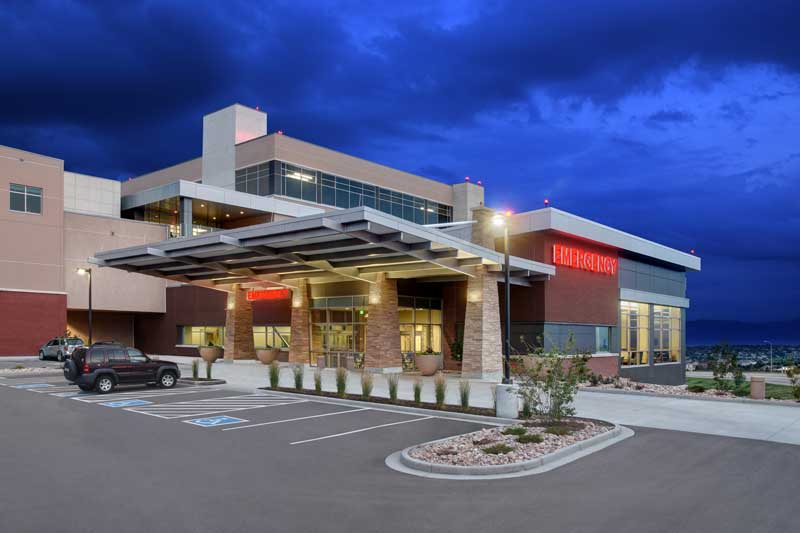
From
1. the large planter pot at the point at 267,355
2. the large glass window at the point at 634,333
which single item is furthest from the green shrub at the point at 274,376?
the large glass window at the point at 634,333

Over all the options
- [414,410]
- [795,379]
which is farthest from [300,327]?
[795,379]

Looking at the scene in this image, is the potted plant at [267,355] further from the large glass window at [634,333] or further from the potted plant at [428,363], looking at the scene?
the large glass window at [634,333]

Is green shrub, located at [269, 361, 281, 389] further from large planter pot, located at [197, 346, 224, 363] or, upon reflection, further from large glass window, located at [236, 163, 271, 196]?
large glass window, located at [236, 163, 271, 196]

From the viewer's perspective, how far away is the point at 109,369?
77.9 feet

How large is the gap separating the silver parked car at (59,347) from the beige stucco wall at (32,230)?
6724 millimetres

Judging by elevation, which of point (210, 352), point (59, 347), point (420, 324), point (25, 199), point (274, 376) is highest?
point (25, 199)

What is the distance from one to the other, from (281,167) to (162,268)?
22053 millimetres

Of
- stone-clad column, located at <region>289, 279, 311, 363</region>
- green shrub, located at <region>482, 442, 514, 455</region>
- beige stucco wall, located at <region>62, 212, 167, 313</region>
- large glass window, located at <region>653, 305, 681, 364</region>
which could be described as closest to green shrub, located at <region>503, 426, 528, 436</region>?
green shrub, located at <region>482, 442, 514, 455</region>

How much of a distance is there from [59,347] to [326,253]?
27.0 meters

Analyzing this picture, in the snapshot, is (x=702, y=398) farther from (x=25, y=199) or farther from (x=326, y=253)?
(x=25, y=199)

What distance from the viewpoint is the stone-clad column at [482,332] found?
97.2 feet

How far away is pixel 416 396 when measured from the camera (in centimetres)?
1959

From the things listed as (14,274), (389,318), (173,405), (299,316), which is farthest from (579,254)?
(14,274)

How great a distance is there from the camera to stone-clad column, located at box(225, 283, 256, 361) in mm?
43344
